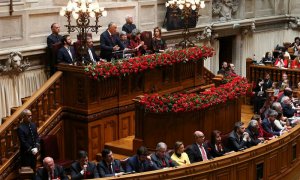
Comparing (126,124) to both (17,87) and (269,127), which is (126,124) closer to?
(17,87)

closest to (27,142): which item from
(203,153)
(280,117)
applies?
(203,153)

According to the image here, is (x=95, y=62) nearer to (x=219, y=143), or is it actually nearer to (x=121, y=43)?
(x=121, y=43)

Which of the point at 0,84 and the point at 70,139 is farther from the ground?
the point at 0,84

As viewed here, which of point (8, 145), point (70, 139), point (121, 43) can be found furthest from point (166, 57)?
point (8, 145)

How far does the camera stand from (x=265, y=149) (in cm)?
1202

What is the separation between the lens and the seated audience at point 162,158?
432 inches

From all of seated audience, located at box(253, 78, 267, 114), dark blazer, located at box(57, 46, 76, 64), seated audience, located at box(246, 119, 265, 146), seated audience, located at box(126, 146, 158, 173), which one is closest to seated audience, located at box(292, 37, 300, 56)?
seated audience, located at box(253, 78, 267, 114)

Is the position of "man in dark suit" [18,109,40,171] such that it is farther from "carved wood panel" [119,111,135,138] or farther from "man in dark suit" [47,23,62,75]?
"man in dark suit" [47,23,62,75]

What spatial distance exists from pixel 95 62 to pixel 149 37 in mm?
2623

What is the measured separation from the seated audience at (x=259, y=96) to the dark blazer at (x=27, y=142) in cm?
736

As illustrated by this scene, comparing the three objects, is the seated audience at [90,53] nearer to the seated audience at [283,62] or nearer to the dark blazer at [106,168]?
the dark blazer at [106,168]

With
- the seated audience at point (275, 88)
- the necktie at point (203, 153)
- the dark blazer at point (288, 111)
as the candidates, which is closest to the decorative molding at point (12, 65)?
the necktie at point (203, 153)

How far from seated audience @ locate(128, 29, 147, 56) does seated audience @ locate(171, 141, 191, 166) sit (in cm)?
368

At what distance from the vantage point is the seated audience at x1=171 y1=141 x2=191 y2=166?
37.0ft
